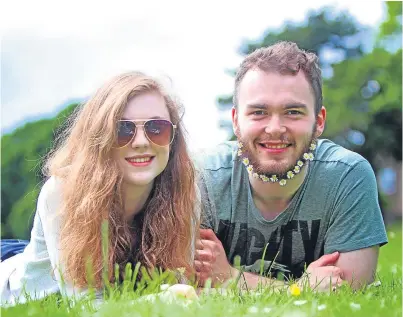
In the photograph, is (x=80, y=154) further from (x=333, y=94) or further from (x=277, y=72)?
(x=333, y=94)

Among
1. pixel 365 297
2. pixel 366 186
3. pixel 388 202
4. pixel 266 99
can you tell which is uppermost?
pixel 266 99

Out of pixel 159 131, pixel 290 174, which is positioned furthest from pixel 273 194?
pixel 159 131

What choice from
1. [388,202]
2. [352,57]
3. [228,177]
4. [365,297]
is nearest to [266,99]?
[228,177]

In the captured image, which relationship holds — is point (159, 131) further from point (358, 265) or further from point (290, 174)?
point (358, 265)

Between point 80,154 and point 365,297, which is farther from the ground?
point 80,154

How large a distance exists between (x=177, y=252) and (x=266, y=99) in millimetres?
1263

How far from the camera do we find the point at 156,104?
470 centimetres

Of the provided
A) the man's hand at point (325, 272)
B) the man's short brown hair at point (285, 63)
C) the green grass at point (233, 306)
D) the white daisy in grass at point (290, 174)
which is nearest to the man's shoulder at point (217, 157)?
the man's short brown hair at point (285, 63)

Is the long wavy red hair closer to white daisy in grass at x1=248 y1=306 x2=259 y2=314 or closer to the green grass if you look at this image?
the green grass

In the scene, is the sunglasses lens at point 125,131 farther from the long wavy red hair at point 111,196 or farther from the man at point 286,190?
the man at point 286,190

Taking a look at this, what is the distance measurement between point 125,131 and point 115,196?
1.46 ft

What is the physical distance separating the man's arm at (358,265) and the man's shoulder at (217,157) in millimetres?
1130

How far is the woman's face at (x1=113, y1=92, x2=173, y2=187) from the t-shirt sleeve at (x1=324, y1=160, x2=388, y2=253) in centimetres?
140

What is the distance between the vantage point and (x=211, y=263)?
4922 millimetres
